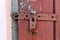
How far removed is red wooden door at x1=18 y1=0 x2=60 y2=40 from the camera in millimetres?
1049

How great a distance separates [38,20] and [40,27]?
0.04 metres

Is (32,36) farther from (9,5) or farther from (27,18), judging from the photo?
(9,5)

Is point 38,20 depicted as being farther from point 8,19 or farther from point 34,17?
point 8,19

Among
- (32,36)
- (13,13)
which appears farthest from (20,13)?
(32,36)

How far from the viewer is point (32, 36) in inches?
41.4

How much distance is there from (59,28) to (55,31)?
0.03 m

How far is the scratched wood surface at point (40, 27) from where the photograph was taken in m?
1.05

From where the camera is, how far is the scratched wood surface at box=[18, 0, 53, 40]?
3.44 feet

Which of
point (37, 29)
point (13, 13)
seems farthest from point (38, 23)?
point (13, 13)

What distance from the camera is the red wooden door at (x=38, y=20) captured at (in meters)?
1.05

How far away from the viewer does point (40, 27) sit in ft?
3.46

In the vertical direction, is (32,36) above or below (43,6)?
below
